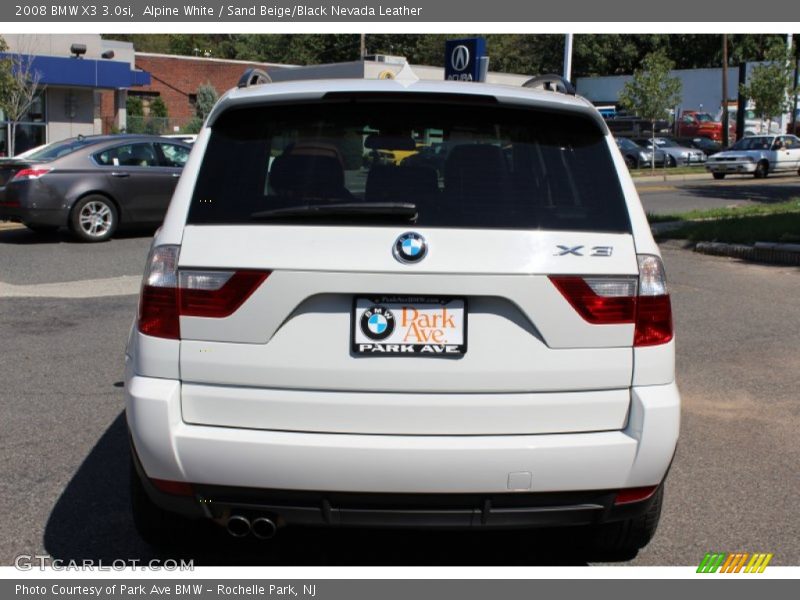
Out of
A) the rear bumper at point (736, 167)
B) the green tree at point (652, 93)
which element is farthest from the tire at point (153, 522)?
the green tree at point (652, 93)

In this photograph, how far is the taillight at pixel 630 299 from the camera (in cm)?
358

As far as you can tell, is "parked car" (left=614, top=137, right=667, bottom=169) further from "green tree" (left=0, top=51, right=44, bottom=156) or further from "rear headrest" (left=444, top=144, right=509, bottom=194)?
"rear headrest" (left=444, top=144, right=509, bottom=194)

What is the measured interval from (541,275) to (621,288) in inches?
12.2

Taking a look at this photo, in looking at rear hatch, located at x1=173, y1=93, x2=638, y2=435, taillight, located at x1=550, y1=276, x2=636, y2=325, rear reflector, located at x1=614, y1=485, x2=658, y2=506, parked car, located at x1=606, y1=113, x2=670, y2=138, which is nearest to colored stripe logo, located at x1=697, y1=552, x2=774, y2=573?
rear reflector, located at x1=614, y1=485, x2=658, y2=506

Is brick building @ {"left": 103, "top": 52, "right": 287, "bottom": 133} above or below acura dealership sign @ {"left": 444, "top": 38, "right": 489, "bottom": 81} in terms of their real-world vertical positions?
above

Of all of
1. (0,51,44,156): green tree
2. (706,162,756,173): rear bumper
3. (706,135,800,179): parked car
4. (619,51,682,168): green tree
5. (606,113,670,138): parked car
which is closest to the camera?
(0,51,44,156): green tree

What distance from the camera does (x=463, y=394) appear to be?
138 inches

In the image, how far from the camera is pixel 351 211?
357cm

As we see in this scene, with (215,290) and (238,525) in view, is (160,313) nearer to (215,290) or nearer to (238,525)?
(215,290)

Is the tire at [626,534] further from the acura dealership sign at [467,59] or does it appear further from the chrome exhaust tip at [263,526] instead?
the acura dealership sign at [467,59]

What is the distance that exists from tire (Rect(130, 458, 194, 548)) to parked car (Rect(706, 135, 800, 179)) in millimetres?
34980

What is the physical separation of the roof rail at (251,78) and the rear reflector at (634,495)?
7.21 ft

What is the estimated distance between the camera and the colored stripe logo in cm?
430

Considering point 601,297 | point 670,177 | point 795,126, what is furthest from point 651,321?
point 795,126
